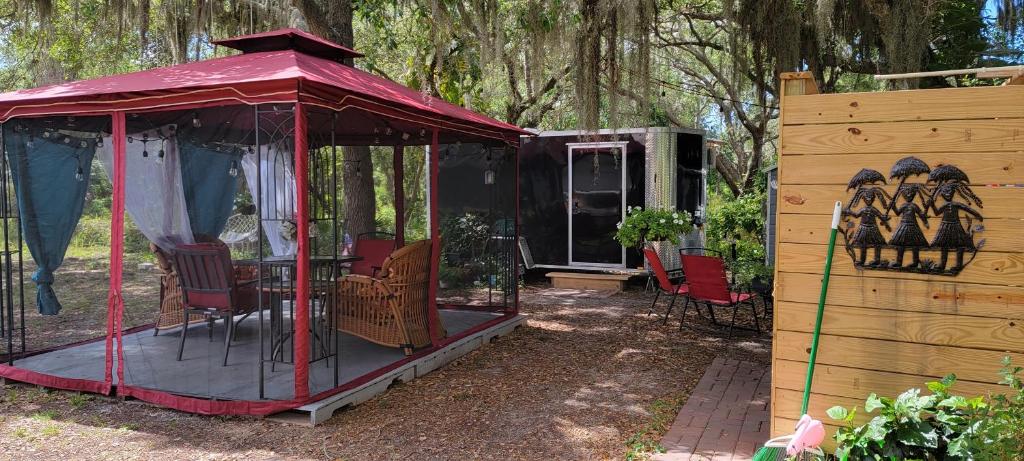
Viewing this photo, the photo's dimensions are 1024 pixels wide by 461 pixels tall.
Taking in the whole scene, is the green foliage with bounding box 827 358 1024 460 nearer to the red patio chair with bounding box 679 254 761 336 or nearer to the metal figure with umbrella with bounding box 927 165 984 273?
the metal figure with umbrella with bounding box 927 165 984 273

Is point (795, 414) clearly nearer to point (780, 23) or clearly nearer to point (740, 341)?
point (740, 341)

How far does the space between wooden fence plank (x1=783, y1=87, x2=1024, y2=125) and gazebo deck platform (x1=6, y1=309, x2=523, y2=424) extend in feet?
9.88

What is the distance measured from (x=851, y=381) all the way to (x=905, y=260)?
0.55 metres

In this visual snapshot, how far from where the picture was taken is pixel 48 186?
4.94m

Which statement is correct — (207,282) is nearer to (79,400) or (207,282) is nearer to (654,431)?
(79,400)

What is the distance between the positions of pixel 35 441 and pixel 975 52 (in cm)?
894

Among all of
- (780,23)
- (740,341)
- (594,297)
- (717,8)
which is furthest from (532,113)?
(740,341)

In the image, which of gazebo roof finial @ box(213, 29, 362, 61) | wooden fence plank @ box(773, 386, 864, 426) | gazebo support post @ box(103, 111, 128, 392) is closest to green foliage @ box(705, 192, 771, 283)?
gazebo roof finial @ box(213, 29, 362, 61)

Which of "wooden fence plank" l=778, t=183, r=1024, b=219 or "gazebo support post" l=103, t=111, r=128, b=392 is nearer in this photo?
"wooden fence plank" l=778, t=183, r=1024, b=219

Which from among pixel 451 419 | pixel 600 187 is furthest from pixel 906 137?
pixel 600 187

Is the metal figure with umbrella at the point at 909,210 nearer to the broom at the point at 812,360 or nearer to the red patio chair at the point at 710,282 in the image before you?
the broom at the point at 812,360

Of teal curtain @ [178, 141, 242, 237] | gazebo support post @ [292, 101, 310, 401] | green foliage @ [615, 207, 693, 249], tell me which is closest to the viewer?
gazebo support post @ [292, 101, 310, 401]

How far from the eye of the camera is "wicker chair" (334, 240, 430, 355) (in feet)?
17.3

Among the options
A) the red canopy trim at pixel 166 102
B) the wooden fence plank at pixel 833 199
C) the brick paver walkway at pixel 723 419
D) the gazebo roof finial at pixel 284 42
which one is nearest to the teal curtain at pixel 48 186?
the red canopy trim at pixel 166 102
